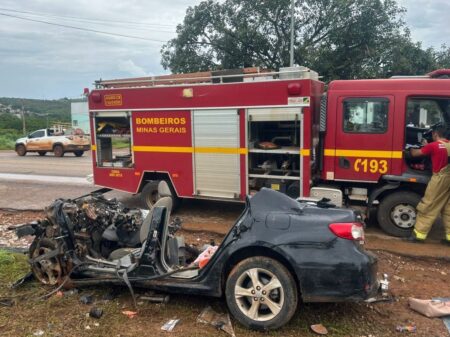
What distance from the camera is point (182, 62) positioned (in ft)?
75.2

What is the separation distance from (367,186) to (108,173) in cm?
535

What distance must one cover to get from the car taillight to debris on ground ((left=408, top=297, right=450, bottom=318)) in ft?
3.81

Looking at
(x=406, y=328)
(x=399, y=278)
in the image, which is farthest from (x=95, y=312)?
(x=399, y=278)

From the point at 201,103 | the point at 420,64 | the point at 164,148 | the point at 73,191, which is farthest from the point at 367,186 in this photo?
the point at 420,64

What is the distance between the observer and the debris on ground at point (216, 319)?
387 cm

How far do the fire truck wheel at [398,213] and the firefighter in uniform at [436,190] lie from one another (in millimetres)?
270

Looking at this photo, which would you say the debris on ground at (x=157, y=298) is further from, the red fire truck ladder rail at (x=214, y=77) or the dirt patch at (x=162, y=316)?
the red fire truck ladder rail at (x=214, y=77)

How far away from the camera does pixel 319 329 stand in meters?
3.85

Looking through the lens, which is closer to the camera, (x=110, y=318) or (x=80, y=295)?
(x=110, y=318)

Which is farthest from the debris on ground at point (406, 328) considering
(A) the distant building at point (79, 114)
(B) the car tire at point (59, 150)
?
(A) the distant building at point (79, 114)

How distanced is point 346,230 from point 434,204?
371cm

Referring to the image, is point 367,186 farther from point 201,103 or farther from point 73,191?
point 73,191

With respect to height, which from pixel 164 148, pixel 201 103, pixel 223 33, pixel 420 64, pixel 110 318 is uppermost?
pixel 223 33

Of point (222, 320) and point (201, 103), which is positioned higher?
point (201, 103)
